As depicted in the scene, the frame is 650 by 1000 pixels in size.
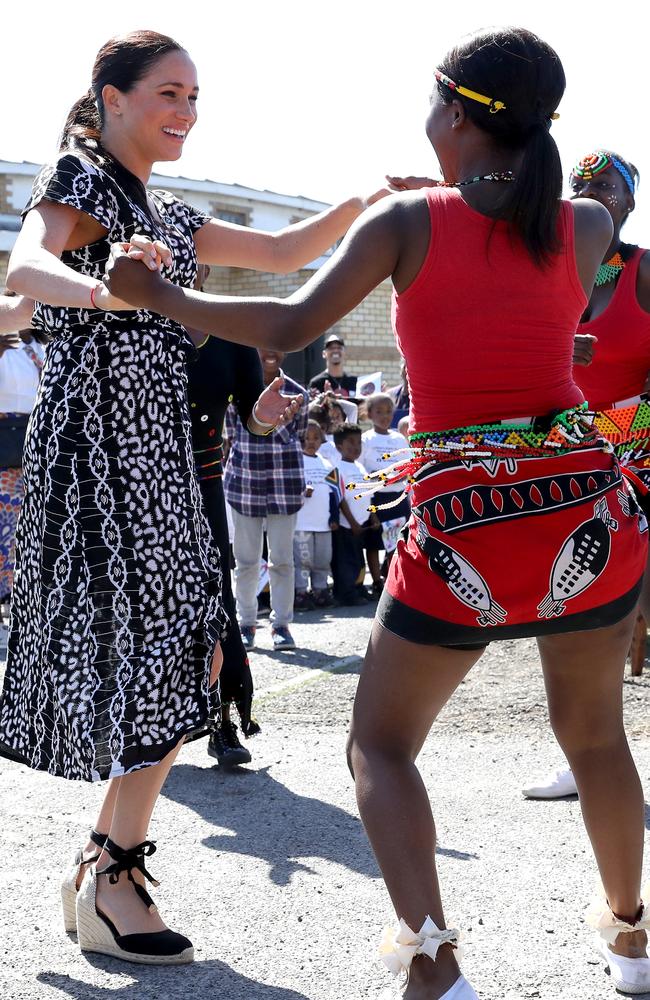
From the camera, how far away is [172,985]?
A: 9.71 feet

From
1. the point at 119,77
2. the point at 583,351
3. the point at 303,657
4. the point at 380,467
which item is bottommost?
the point at 303,657

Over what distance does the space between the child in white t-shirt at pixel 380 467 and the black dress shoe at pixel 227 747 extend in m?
5.40

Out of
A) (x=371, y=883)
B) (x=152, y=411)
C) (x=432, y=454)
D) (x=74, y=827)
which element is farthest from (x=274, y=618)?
(x=432, y=454)

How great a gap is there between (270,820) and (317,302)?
8.22 ft

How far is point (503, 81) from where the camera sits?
8.03 ft

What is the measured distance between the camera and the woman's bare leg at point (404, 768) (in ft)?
7.95

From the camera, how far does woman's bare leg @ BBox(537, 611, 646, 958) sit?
264 cm

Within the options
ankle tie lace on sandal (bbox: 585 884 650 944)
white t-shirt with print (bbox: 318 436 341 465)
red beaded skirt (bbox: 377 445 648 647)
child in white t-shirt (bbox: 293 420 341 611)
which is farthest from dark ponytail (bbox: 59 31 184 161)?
white t-shirt with print (bbox: 318 436 341 465)

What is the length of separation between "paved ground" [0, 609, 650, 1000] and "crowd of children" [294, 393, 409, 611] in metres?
4.35

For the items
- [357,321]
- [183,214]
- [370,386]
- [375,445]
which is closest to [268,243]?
[183,214]

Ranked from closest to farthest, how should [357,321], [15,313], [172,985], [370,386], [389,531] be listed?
[172,985]
[15,313]
[389,531]
[370,386]
[357,321]

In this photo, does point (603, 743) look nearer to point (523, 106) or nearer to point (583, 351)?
point (583, 351)

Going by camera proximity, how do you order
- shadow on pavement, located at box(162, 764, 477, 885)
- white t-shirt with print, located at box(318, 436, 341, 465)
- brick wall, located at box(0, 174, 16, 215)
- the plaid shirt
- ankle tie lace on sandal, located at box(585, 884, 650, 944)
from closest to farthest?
ankle tie lace on sandal, located at box(585, 884, 650, 944) < shadow on pavement, located at box(162, 764, 477, 885) < the plaid shirt < white t-shirt with print, located at box(318, 436, 341, 465) < brick wall, located at box(0, 174, 16, 215)

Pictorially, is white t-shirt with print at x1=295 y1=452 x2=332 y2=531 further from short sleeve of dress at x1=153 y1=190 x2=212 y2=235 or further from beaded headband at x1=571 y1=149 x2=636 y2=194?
short sleeve of dress at x1=153 y1=190 x2=212 y2=235
